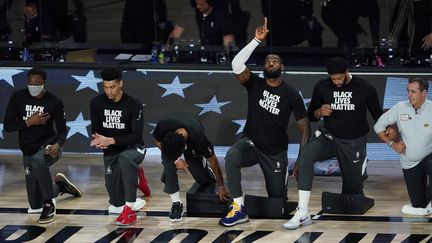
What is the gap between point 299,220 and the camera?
443 inches

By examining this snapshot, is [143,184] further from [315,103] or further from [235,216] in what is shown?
[315,103]

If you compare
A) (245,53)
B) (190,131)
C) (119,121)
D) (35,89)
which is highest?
(245,53)

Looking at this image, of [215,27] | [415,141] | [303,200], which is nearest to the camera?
[303,200]

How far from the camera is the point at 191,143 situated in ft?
37.9

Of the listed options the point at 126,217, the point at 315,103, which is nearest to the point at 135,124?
the point at 126,217

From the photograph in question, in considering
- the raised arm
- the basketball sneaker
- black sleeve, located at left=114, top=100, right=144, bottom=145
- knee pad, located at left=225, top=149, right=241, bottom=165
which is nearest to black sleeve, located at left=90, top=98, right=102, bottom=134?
black sleeve, located at left=114, top=100, right=144, bottom=145

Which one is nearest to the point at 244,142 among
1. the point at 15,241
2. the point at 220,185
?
the point at 220,185

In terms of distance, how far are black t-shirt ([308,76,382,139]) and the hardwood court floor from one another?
2.80ft

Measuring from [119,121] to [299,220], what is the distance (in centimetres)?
206

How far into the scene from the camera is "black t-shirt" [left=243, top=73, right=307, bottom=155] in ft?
38.2

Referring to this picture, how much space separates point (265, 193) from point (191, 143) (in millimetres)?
1455

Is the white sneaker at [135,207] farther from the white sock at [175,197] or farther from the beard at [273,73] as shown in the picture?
the beard at [273,73]

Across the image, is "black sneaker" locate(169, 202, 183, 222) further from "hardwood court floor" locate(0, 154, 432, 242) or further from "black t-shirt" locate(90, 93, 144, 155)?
"black t-shirt" locate(90, 93, 144, 155)

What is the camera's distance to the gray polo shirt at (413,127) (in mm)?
11609
